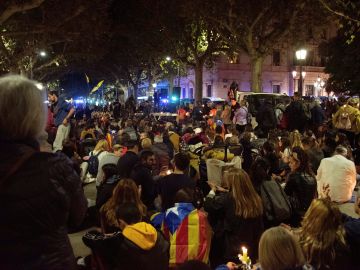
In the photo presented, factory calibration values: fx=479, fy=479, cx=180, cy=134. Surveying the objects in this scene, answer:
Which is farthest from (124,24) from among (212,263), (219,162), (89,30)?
(212,263)

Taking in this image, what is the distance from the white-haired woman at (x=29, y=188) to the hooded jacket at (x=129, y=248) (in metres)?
1.84

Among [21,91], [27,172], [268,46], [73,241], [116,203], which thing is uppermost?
[268,46]

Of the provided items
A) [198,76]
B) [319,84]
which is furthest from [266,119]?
[319,84]

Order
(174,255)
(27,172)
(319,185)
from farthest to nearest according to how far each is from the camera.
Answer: (319,185)
(174,255)
(27,172)

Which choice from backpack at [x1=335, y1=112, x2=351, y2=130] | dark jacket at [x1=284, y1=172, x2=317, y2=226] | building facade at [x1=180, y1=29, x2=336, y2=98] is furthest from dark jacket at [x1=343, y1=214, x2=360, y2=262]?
building facade at [x1=180, y1=29, x2=336, y2=98]

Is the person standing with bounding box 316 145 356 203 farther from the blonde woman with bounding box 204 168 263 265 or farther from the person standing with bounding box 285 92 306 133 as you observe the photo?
the person standing with bounding box 285 92 306 133

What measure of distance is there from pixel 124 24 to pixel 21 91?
1367 inches

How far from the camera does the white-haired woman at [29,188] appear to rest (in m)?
2.31

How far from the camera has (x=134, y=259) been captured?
430 centimetres

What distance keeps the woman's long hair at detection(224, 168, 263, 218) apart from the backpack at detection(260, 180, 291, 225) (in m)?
0.50

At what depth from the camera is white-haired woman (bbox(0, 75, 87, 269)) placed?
2.31 meters

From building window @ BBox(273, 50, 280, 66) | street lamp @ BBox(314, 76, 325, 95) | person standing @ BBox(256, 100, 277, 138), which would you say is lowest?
person standing @ BBox(256, 100, 277, 138)

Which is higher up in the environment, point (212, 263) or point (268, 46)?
point (268, 46)

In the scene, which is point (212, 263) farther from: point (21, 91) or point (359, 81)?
point (359, 81)
